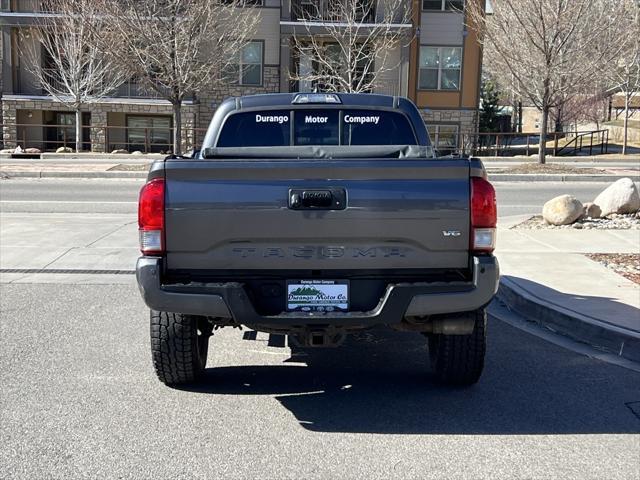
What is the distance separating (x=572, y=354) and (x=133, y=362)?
11.4ft

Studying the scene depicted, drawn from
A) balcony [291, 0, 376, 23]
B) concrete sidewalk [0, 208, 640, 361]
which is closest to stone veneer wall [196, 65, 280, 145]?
balcony [291, 0, 376, 23]

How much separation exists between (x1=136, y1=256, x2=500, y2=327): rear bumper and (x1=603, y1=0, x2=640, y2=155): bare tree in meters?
22.1

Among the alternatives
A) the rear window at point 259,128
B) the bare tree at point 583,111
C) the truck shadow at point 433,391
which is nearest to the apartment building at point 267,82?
the bare tree at point 583,111

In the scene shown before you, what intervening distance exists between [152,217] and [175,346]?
984 millimetres

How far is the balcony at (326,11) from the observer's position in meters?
30.8

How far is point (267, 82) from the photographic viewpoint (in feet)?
110

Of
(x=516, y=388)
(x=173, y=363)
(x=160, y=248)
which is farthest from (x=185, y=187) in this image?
(x=516, y=388)

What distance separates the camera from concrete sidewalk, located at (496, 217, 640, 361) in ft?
20.7

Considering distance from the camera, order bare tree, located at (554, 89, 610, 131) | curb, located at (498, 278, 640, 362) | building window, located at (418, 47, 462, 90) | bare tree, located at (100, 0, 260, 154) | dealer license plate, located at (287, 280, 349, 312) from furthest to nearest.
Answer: bare tree, located at (554, 89, 610, 131), building window, located at (418, 47, 462, 90), bare tree, located at (100, 0, 260, 154), curb, located at (498, 278, 640, 362), dealer license plate, located at (287, 280, 349, 312)

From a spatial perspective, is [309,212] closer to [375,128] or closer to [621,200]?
[375,128]

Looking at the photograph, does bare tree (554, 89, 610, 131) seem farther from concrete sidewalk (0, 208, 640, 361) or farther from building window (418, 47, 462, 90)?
concrete sidewalk (0, 208, 640, 361)

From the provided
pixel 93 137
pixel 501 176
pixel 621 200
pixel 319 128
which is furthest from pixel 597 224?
pixel 93 137

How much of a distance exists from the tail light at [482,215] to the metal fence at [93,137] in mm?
29408

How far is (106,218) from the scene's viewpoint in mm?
13531
